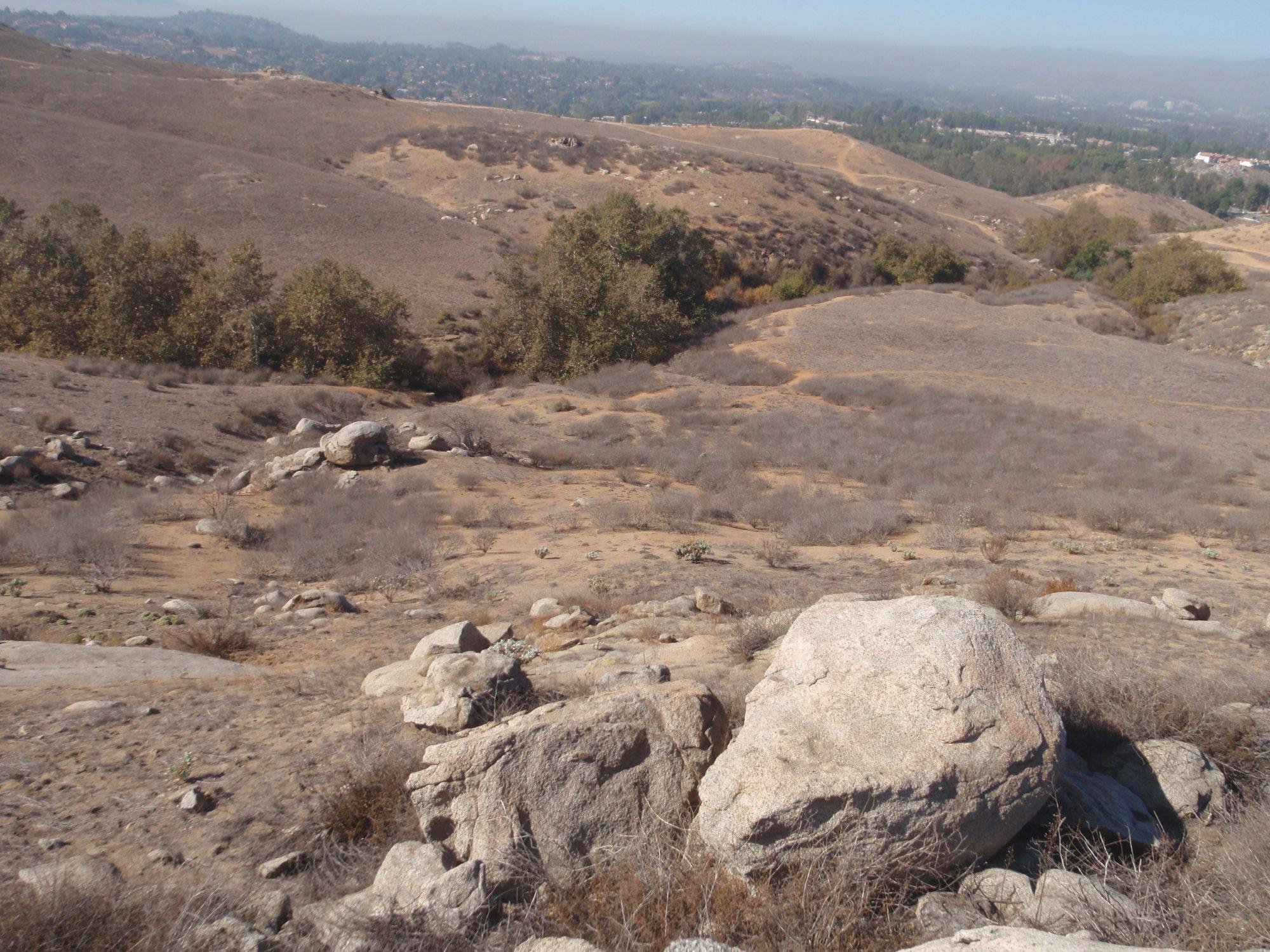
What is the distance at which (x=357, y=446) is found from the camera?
43.2 feet

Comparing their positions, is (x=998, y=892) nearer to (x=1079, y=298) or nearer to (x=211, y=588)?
(x=211, y=588)

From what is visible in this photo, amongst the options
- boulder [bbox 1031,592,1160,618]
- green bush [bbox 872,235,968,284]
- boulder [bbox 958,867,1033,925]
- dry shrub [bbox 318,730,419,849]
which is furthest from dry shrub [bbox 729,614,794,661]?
green bush [bbox 872,235,968,284]

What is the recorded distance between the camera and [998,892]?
314 centimetres

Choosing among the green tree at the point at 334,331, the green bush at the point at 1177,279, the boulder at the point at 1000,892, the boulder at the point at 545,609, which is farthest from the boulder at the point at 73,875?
the green bush at the point at 1177,279

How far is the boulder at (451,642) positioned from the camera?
5.72 m

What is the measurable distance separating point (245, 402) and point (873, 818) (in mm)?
17950

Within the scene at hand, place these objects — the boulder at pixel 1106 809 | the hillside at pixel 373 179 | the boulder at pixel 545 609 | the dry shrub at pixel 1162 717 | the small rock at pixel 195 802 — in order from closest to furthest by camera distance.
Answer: the boulder at pixel 1106 809
the small rock at pixel 195 802
the dry shrub at pixel 1162 717
the boulder at pixel 545 609
the hillside at pixel 373 179

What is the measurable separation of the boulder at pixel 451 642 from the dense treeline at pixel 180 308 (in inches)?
728

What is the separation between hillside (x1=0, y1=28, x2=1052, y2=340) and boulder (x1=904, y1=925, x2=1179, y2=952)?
3013 cm

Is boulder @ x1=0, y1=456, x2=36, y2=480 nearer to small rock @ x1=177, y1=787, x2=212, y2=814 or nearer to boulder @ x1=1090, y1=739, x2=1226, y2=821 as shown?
small rock @ x1=177, y1=787, x2=212, y2=814

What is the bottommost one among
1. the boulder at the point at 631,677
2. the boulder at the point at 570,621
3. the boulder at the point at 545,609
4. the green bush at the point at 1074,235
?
the boulder at the point at 545,609

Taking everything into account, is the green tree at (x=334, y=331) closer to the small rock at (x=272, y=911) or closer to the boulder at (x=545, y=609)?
the boulder at (x=545, y=609)

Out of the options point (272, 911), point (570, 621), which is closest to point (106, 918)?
point (272, 911)

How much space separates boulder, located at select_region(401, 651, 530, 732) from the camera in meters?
4.46
